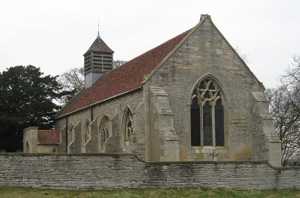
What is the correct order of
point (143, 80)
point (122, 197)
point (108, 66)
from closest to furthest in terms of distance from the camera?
point (122, 197), point (143, 80), point (108, 66)

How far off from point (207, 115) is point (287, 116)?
1565cm

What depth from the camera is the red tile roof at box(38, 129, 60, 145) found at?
144 ft

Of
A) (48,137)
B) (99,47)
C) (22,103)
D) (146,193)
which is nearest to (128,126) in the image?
(146,193)

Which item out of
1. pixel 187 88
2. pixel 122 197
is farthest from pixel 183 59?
pixel 122 197

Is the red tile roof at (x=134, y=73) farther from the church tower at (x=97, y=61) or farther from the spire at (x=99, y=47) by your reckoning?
the spire at (x=99, y=47)

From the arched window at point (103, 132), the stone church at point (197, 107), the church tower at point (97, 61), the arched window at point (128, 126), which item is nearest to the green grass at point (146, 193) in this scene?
the stone church at point (197, 107)

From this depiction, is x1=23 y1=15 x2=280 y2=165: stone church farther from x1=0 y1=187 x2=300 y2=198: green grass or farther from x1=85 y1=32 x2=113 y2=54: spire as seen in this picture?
x1=85 y1=32 x2=113 y2=54: spire

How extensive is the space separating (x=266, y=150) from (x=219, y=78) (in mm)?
4623

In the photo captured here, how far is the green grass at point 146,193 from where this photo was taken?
1919cm

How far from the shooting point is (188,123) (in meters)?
29.1

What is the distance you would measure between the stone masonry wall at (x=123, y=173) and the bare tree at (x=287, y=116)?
62.2ft

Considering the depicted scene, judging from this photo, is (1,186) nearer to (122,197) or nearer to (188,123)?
(122,197)

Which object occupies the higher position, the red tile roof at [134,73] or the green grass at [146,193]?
the red tile roof at [134,73]

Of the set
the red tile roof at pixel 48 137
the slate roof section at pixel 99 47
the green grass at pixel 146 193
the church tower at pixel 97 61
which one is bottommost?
the green grass at pixel 146 193
